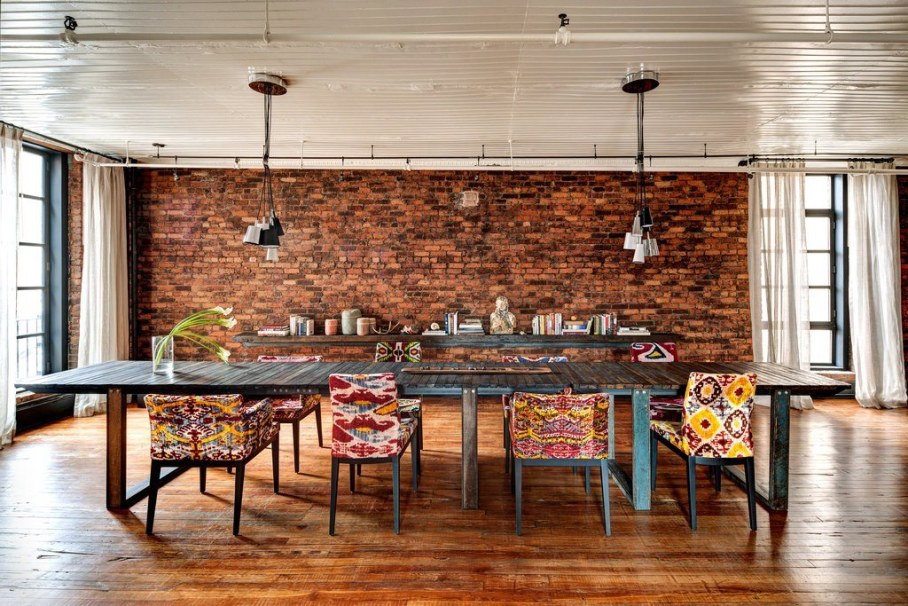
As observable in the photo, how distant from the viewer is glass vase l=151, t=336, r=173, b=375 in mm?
3806

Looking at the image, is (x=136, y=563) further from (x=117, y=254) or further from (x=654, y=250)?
(x=117, y=254)

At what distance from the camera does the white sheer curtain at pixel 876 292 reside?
6344 millimetres

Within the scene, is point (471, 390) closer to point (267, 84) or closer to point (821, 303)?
point (267, 84)

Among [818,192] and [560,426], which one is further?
[818,192]

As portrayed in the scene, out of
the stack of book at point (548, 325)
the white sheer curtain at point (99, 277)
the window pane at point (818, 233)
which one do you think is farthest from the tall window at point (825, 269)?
the white sheer curtain at point (99, 277)

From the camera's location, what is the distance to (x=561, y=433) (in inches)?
121

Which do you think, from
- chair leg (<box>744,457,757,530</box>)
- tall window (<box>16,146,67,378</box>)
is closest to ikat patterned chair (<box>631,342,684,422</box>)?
chair leg (<box>744,457,757,530</box>)

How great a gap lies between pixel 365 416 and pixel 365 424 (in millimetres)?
51

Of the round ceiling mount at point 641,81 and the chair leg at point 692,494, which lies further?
the round ceiling mount at point 641,81

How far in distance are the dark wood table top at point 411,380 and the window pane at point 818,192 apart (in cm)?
414

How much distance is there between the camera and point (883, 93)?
428 cm

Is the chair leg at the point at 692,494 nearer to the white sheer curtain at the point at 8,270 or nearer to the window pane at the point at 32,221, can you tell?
the white sheer curtain at the point at 8,270

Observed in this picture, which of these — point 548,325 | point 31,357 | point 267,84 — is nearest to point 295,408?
point 267,84

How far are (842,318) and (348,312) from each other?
255 inches
